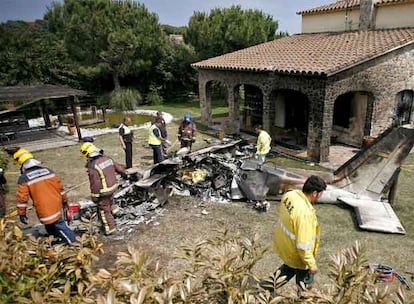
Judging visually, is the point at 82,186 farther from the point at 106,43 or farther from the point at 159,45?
the point at 159,45

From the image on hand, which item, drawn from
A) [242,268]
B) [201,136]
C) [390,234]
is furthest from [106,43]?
[242,268]

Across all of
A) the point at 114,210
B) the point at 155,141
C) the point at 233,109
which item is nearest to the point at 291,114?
the point at 233,109

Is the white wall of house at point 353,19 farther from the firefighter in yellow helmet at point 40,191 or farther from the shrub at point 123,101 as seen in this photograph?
the firefighter in yellow helmet at point 40,191

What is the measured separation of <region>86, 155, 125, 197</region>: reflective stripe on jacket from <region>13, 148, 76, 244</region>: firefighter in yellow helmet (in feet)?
2.36

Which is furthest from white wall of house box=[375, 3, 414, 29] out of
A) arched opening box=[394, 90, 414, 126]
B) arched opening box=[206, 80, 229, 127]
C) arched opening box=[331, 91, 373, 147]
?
arched opening box=[206, 80, 229, 127]

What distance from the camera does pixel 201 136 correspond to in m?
15.8

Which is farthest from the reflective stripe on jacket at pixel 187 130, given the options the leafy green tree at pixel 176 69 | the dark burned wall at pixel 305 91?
the leafy green tree at pixel 176 69

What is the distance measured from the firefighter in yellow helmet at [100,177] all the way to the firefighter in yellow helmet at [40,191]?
0.74 m

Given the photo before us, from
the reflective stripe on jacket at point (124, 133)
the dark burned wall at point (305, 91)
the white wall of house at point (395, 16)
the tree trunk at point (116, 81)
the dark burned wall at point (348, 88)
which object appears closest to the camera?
the reflective stripe on jacket at point (124, 133)

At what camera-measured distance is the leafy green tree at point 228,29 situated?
22.5m

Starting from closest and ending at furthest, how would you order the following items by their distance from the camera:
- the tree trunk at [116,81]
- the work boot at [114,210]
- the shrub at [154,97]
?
the work boot at [114,210] → the tree trunk at [116,81] → the shrub at [154,97]

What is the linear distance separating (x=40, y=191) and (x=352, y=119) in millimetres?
12768

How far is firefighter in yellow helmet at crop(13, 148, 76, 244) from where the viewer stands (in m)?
5.34

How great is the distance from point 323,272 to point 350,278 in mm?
3645
